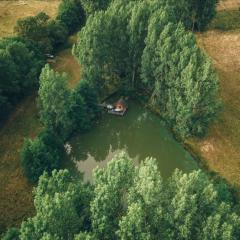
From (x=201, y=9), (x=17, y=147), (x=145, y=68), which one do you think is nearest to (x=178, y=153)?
(x=145, y=68)

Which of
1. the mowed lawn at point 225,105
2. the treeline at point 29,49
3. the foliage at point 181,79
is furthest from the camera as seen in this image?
the treeline at point 29,49

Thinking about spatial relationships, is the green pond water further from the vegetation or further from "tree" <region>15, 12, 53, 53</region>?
the vegetation

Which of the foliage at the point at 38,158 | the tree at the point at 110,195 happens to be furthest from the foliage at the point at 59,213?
the foliage at the point at 38,158

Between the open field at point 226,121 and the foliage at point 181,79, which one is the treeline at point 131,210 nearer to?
the open field at point 226,121

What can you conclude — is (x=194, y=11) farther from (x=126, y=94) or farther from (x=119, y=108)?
(x=119, y=108)

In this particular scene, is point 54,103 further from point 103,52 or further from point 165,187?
point 165,187

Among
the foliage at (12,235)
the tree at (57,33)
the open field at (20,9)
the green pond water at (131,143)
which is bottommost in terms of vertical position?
the green pond water at (131,143)

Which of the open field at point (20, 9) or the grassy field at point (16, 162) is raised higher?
the open field at point (20, 9)

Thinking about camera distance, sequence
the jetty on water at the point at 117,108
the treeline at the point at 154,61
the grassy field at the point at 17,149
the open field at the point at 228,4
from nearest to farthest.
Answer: the grassy field at the point at 17,149, the treeline at the point at 154,61, the jetty on water at the point at 117,108, the open field at the point at 228,4

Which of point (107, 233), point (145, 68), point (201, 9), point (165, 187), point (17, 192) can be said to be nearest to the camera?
point (107, 233)
